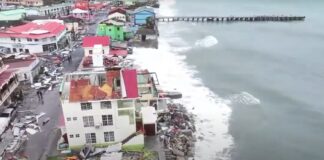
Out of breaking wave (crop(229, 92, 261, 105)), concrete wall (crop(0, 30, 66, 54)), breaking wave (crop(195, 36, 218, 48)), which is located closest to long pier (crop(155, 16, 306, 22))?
breaking wave (crop(195, 36, 218, 48))

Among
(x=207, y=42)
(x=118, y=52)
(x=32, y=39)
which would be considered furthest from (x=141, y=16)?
(x=32, y=39)

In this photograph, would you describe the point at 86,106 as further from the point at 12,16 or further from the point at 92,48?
the point at 12,16

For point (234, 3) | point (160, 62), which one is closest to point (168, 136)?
point (160, 62)

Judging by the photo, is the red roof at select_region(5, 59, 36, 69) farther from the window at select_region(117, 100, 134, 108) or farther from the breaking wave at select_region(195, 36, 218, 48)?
the breaking wave at select_region(195, 36, 218, 48)

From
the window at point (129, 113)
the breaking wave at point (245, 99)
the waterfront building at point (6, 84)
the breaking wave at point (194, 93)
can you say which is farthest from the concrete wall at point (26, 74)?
the breaking wave at point (245, 99)

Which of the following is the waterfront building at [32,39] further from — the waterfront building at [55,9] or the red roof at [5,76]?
the waterfront building at [55,9]
